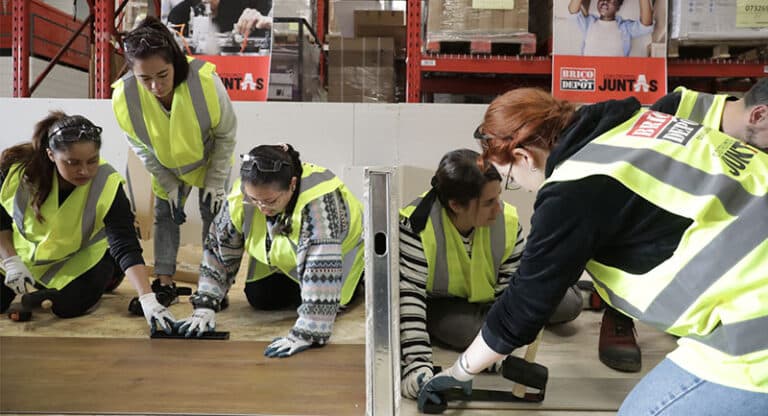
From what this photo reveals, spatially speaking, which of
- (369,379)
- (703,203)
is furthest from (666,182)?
(369,379)

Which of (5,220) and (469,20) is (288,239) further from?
(469,20)

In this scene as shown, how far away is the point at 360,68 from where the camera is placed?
3.70 m

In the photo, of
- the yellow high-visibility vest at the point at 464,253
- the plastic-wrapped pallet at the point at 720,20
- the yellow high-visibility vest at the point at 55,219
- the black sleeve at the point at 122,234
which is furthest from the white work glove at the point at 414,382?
the plastic-wrapped pallet at the point at 720,20

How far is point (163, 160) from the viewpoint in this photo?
2.38m

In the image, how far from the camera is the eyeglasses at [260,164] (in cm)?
194

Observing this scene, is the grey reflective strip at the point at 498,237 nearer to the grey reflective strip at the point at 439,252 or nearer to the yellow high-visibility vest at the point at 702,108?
the grey reflective strip at the point at 439,252

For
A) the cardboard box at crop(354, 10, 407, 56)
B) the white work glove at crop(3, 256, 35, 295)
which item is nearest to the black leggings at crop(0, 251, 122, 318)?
the white work glove at crop(3, 256, 35, 295)

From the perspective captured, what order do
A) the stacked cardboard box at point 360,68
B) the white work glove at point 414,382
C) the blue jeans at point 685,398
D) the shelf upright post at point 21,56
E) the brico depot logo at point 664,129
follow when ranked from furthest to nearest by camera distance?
the stacked cardboard box at point 360,68 → the shelf upright post at point 21,56 → the white work glove at point 414,382 → the brico depot logo at point 664,129 → the blue jeans at point 685,398

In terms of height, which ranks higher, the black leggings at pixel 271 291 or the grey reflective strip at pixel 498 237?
the grey reflective strip at pixel 498 237

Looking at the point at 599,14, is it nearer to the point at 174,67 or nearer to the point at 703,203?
the point at 174,67

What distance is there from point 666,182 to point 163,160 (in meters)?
1.95

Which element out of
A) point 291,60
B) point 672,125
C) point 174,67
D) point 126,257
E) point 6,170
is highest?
point 291,60

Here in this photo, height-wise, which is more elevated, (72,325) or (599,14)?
(599,14)

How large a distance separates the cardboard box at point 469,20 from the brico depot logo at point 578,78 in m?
0.32
